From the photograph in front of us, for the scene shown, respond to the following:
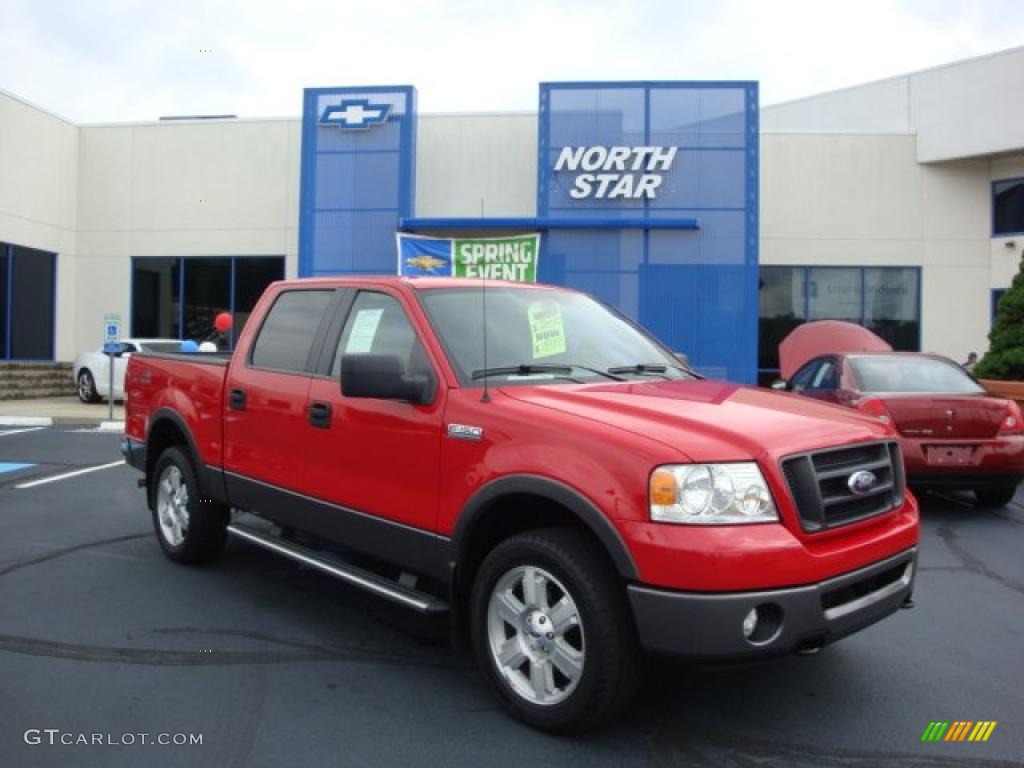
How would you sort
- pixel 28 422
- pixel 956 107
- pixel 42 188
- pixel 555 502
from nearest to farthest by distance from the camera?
1. pixel 555 502
2. pixel 28 422
3. pixel 956 107
4. pixel 42 188

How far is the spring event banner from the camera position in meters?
18.2

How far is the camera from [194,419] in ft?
17.9

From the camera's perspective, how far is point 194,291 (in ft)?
71.3

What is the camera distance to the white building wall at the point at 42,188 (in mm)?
19969

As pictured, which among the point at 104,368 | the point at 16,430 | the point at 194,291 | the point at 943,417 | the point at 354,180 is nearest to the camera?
the point at 943,417

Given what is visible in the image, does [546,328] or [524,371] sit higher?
[546,328]

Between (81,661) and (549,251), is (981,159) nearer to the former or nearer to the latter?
(549,251)

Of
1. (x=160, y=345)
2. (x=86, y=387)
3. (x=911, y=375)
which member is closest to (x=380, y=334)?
(x=911, y=375)

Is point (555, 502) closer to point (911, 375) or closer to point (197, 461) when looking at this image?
point (197, 461)

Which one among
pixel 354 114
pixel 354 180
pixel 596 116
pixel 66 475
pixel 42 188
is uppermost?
pixel 354 114

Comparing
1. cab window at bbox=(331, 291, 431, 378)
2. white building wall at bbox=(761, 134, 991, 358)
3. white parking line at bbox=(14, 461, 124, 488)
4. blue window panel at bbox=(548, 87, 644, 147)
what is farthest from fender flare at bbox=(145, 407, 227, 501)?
white building wall at bbox=(761, 134, 991, 358)

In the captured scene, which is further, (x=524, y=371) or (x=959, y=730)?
(x=524, y=371)

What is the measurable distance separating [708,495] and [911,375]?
624 cm

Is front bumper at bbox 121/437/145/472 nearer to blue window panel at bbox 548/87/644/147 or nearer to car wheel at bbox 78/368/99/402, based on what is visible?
blue window panel at bbox 548/87/644/147
